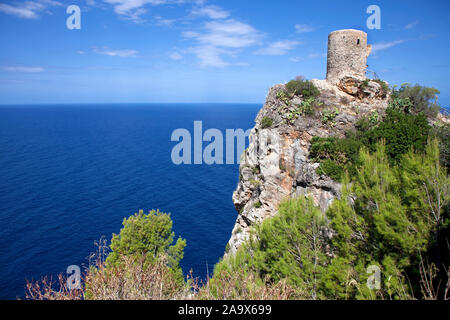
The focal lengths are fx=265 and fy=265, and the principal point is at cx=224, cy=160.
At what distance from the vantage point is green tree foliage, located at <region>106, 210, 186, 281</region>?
2094 cm

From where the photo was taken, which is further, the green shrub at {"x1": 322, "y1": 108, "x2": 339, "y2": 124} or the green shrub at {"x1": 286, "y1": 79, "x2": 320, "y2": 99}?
the green shrub at {"x1": 286, "y1": 79, "x2": 320, "y2": 99}

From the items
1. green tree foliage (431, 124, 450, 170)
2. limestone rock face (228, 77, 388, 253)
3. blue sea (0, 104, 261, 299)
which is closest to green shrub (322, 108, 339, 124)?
limestone rock face (228, 77, 388, 253)

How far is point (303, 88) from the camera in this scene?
22.3 m

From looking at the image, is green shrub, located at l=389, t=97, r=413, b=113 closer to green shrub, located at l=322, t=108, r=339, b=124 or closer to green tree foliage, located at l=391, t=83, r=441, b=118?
green tree foliage, located at l=391, t=83, r=441, b=118

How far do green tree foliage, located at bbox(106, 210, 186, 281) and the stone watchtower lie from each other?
1952 cm

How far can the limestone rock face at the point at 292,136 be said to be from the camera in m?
20.2

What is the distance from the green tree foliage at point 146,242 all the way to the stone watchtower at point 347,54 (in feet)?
64.0

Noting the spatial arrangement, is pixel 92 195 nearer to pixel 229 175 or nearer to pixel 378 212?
pixel 229 175

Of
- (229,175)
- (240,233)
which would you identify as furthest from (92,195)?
(240,233)

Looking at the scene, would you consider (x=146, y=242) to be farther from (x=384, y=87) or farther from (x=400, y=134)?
(x=384, y=87)

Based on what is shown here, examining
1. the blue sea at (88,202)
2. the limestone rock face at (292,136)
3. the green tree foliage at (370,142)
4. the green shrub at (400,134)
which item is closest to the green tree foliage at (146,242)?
the limestone rock face at (292,136)

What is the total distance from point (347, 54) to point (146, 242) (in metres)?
22.9

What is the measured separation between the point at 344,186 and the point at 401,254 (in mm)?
3539

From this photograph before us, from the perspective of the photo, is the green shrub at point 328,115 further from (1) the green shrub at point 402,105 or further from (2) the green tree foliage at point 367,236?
(2) the green tree foliage at point 367,236
